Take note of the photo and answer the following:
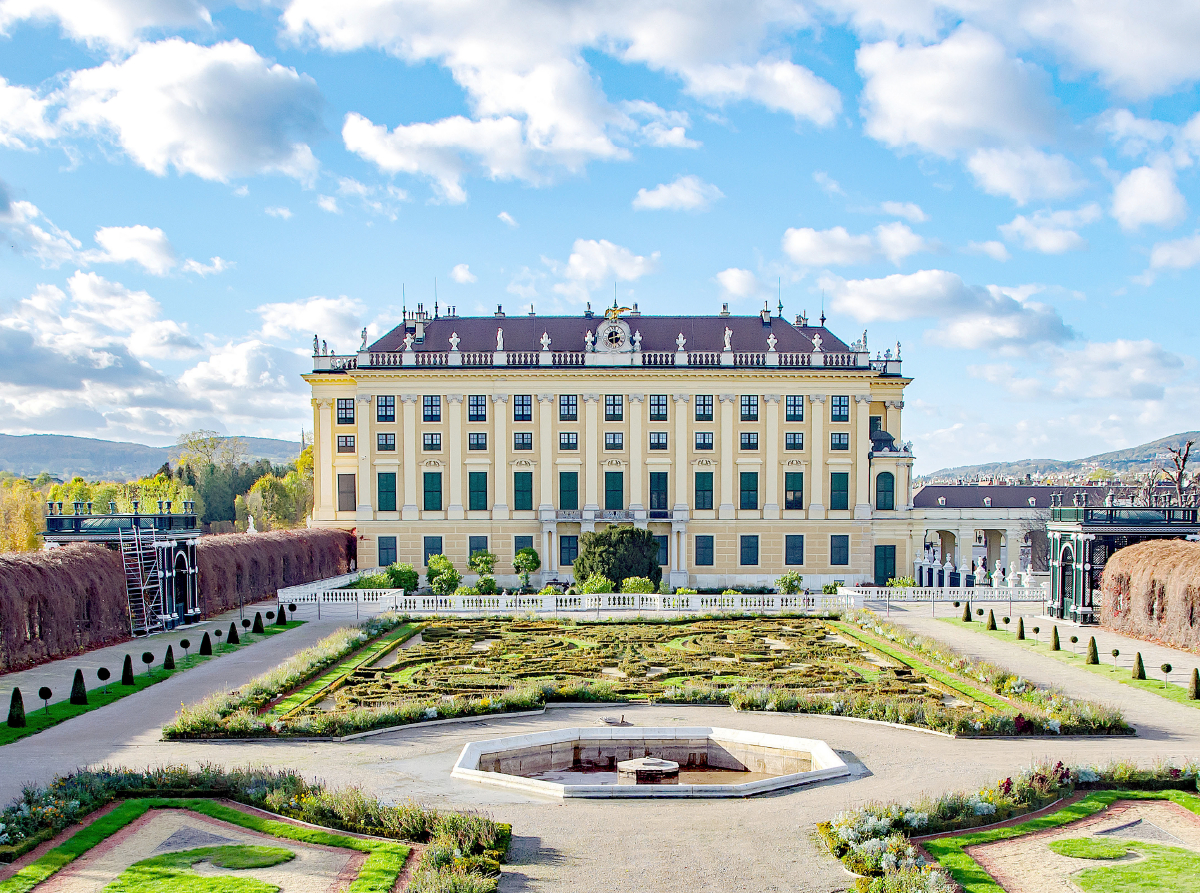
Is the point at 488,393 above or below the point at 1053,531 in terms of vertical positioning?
above

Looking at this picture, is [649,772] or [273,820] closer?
[273,820]

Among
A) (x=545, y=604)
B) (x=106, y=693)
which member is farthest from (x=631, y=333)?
(x=106, y=693)

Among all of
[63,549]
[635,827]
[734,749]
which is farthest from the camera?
[63,549]

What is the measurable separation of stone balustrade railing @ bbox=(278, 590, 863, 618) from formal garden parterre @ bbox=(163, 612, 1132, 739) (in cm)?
369

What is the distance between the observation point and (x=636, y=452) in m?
55.3

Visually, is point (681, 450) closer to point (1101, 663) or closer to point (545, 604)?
point (545, 604)

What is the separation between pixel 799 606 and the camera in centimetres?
4131

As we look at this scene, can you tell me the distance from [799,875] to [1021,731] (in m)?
9.70

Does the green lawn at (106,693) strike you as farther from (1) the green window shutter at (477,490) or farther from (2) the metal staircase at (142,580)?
(1) the green window shutter at (477,490)

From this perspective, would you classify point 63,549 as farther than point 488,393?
No

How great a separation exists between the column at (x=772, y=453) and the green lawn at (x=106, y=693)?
3237 centimetres

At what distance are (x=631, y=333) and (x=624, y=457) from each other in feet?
26.5

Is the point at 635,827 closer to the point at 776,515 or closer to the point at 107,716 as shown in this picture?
the point at 107,716

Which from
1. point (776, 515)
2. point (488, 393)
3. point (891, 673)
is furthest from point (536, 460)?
point (891, 673)
